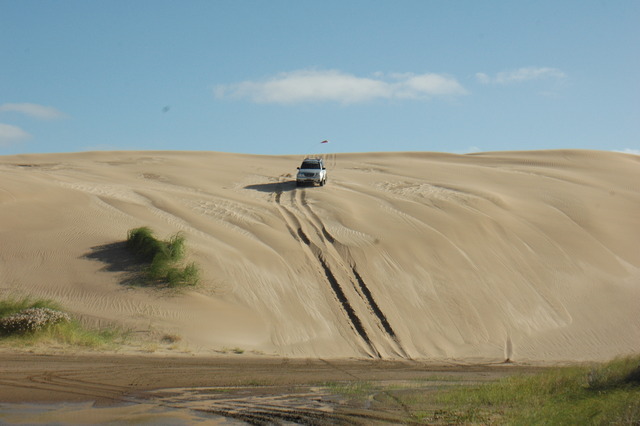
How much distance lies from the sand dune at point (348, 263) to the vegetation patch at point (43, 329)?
1096 millimetres

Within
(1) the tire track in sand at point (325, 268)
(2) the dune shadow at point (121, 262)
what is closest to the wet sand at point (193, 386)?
(1) the tire track in sand at point (325, 268)

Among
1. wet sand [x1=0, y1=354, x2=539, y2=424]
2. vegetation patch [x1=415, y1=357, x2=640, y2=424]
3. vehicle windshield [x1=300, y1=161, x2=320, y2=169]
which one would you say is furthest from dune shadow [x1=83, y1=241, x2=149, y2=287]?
vehicle windshield [x1=300, y1=161, x2=320, y2=169]

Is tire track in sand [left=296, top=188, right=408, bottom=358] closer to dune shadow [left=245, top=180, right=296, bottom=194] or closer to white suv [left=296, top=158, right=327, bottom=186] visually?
dune shadow [left=245, top=180, right=296, bottom=194]

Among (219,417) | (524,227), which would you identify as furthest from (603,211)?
(219,417)

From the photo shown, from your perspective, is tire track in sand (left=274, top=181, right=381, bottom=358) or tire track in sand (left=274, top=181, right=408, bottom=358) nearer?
tire track in sand (left=274, top=181, right=381, bottom=358)

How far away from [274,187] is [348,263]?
40.3 ft

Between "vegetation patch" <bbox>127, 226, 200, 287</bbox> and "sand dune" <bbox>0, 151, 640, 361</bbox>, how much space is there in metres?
0.48

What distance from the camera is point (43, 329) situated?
14805 millimetres

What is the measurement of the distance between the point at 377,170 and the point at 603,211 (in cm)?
1454

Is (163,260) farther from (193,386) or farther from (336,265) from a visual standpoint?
(193,386)

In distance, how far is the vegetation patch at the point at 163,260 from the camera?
18.9m

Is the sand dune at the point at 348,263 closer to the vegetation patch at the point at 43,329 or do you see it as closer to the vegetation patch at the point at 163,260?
the vegetation patch at the point at 163,260

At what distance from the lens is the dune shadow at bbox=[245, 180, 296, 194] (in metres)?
33.4

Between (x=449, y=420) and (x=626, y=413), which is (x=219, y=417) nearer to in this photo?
(x=449, y=420)
